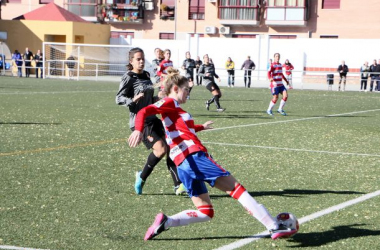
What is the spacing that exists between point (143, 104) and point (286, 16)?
47.3 metres

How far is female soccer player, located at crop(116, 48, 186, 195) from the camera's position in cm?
815

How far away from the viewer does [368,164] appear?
35.0ft

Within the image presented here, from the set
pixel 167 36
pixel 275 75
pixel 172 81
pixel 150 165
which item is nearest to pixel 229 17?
pixel 167 36

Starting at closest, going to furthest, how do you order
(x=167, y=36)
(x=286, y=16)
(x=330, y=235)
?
1. (x=330, y=235)
2. (x=286, y=16)
3. (x=167, y=36)

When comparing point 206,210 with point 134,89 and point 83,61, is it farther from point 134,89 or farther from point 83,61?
point 83,61

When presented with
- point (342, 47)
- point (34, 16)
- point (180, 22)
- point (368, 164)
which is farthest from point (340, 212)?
point (180, 22)

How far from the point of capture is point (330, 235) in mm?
6250

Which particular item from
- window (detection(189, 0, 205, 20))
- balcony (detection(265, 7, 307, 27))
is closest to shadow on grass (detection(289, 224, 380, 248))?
balcony (detection(265, 7, 307, 27))

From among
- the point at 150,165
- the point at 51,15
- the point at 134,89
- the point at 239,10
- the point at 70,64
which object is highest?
the point at 239,10

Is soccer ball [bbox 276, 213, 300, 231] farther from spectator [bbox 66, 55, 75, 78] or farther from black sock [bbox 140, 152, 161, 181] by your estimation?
spectator [bbox 66, 55, 75, 78]

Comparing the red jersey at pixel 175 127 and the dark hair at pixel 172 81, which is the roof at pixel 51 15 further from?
the red jersey at pixel 175 127

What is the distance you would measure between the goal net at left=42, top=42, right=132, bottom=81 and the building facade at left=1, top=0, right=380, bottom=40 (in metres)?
12.5

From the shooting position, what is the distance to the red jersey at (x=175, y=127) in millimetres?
5961

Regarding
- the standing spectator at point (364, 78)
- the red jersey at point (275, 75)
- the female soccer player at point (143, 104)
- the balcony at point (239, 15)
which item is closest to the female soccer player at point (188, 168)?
the female soccer player at point (143, 104)
